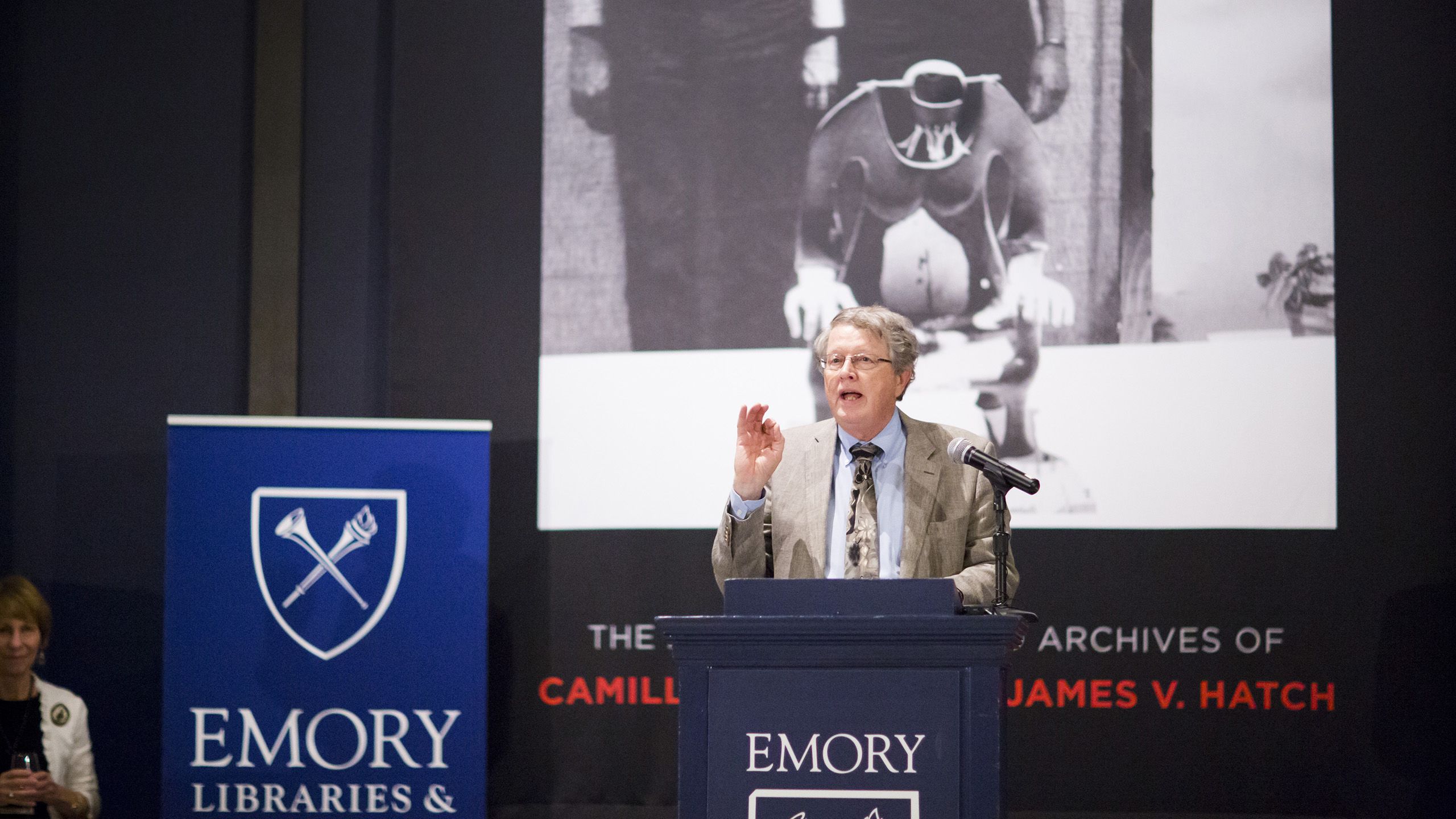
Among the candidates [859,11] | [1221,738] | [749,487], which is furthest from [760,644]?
[859,11]

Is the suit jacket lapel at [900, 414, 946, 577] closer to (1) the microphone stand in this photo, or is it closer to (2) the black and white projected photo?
(1) the microphone stand

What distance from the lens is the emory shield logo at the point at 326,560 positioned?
3.84 metres

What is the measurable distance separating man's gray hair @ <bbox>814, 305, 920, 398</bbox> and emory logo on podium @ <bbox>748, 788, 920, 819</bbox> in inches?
41.4

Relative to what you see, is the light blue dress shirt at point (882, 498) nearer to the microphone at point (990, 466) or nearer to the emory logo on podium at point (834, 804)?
the microphone at point (990, 466)

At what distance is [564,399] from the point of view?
4402mm

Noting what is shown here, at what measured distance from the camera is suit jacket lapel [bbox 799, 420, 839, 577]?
9.00 feet

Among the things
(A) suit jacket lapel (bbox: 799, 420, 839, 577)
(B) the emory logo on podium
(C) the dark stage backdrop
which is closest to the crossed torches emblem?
(C) the dark stage backdrop

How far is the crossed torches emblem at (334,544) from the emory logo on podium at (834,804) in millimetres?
2122

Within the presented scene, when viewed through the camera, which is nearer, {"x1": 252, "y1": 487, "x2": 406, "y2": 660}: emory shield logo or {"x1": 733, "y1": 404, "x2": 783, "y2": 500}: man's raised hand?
{"x1": 733, "y1": 404, "x2": 783, "y2": 500}: man's raised hand

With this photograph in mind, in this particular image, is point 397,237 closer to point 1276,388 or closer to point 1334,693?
point 1276,388

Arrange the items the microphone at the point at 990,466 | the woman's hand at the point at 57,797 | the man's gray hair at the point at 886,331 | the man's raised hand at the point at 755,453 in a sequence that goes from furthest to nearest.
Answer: the woman's hand at the point at 57,797 < the man's gray hair at the point at 886,331 < the man's raised hand at the point at 755,453 < the microphone at the point at 990,466

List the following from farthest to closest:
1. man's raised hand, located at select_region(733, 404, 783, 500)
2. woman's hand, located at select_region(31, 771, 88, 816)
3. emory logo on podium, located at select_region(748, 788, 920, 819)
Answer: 1. woman's hand, located at select_region(31, 771, 88, 816)
2. man's raised hand, located at select_region(733, 404, 783, 500)
3. emory logo on podium, located at select_region(748, 788, 920, 819)

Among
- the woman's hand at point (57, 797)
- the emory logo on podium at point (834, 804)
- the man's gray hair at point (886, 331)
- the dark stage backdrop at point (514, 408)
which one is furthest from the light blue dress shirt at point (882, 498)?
the woman's hand at point (57, 797)

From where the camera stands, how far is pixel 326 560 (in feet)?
12.7
